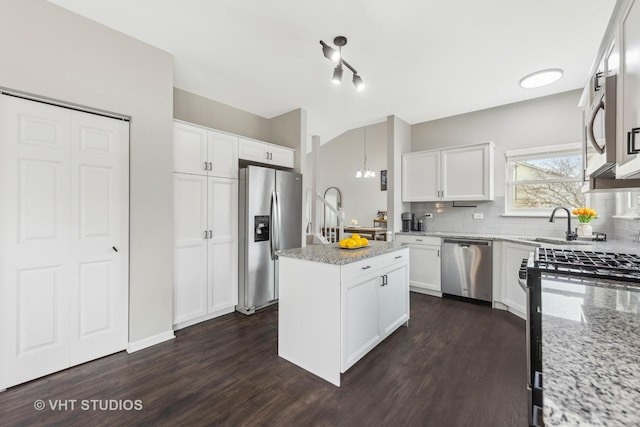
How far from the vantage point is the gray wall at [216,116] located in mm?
3383

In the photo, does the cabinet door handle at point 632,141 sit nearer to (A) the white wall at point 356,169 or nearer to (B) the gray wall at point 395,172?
(B) the gray wall at point 395,172

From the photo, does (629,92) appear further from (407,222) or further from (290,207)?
(407,222)

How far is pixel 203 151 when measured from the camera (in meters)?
3.04

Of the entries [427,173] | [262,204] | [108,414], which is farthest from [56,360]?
[427,173]

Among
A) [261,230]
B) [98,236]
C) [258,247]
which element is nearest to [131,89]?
[98,236]

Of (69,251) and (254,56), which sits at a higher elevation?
(254,56)

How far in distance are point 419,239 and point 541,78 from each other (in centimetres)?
237

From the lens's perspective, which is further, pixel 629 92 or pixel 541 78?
pixel 541 78

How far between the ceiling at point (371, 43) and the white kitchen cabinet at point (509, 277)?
6.45 ft

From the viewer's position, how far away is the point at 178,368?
216cm

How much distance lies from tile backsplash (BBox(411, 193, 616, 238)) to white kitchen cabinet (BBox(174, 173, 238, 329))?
3.11 metres

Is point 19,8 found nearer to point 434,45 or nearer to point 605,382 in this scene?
point 434,45

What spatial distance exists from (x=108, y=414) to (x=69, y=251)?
4.08 feet

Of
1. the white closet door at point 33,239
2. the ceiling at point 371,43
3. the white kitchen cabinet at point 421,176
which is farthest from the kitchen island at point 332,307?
the white kitchen cabinet at point 421,176
